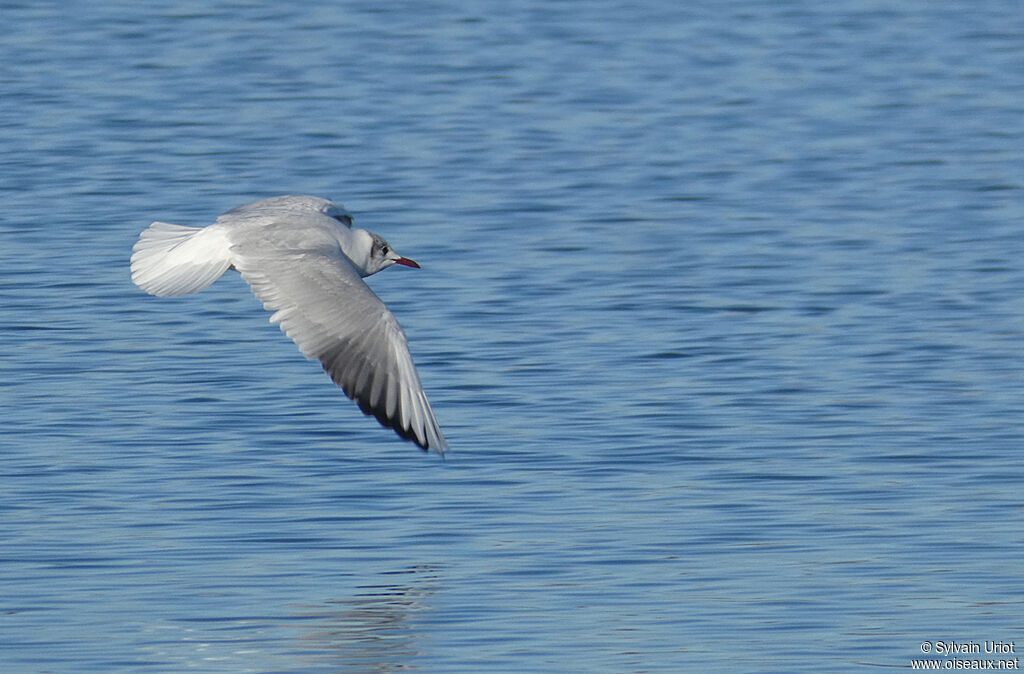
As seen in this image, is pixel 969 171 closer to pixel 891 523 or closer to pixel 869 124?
pixel 869 124

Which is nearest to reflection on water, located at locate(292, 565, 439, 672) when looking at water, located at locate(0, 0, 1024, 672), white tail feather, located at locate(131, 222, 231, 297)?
water, located at locate(0, 0, 1024, 672)

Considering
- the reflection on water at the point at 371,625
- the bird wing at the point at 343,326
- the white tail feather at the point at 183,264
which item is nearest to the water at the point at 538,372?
the reflection on water at the point at 371,625

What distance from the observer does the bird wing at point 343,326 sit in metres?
8.58

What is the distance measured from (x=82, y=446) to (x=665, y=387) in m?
2.76

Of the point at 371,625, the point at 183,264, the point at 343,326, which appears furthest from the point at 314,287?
the point at 371,625

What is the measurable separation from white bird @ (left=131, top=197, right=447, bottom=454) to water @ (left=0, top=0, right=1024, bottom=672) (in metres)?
0.56

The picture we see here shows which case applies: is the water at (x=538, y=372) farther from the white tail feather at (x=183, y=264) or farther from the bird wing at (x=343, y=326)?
the white tail feather at (x=183, y=264)

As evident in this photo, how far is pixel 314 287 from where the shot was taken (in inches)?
353

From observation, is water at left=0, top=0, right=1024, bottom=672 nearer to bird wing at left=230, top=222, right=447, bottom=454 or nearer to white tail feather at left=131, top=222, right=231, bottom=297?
bird wing at left=230, top=222, right=447, bottom=454

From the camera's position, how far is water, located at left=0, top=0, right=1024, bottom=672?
8.02 metres

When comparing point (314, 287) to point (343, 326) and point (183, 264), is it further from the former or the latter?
point (183, 264)

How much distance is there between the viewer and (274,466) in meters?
9.68

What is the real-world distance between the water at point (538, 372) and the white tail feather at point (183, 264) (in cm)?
84

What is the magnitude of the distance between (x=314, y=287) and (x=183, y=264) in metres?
0.66
